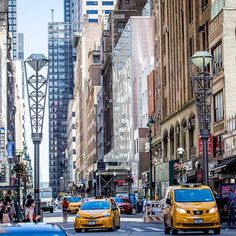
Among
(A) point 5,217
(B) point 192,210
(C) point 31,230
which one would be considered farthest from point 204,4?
(C) point 31,230

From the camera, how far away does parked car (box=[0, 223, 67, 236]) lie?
32.4 ft

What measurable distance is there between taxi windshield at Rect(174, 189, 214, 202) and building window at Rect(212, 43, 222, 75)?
1047 inches

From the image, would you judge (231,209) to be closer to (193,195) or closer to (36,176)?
(193,195)

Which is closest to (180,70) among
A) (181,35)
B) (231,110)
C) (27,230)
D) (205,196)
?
(181,35)

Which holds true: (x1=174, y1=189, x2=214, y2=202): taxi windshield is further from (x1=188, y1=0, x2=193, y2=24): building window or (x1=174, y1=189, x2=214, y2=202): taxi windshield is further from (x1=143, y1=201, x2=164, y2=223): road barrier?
(x1=188, y1=0, x2=193, y2=24): building window

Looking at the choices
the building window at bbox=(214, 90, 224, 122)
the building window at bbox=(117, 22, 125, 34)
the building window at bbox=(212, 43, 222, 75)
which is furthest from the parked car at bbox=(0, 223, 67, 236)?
the building window at bbox=(117, 22, 125, 34)

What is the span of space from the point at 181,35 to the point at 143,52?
45.7 metres

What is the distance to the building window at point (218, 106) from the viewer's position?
57562mm

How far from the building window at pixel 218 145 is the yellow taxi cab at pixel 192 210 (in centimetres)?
2535

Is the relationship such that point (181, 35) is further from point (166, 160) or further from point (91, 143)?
point (91, 143)

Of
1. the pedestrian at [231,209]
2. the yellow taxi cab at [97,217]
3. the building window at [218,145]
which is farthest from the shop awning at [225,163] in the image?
the yellow taxi cab at [97,217]

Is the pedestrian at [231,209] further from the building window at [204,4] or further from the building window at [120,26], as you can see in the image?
the building window at [120,26]

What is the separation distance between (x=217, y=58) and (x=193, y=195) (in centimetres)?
2844

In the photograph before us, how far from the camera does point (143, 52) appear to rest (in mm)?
119688
